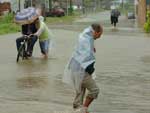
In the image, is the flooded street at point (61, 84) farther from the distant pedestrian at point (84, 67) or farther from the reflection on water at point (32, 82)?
→ the distant pedestrian at point (84, 67)

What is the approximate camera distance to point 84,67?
9992 mm

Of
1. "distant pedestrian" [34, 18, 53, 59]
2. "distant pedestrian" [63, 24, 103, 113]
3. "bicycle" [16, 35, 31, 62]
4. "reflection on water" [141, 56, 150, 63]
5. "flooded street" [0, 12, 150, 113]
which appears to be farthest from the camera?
"distant pedestrian" [34, 18, 53, 59]

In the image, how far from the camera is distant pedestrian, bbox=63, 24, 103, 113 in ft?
32.7

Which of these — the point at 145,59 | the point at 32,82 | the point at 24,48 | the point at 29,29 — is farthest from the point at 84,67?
the point at 145,59

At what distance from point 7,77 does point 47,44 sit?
5.68m

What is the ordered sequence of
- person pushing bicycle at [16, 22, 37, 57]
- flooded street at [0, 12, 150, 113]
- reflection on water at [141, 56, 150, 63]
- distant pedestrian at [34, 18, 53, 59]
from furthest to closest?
distant pedestrian at [34, 18, 53, 59], person pushing bicycle at [16, 22, 37, 57], reflection on water at [141, 56, 150, 63], flooded street at [0, 12, 150, 113]

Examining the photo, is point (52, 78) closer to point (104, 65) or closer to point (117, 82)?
point (117, 82)

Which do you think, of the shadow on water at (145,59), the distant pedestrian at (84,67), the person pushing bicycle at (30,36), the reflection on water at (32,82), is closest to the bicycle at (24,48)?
the person pushing bicycle at (30,36)

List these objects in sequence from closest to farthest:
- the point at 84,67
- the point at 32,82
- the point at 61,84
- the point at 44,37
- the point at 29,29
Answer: the point at 84,67 → the point at 61,84 → the point at 32,82 → the point at 29,29 → the point at 44,37

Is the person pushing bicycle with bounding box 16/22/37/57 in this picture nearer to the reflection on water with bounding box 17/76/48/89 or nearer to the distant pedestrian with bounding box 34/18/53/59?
the distant pedestrian with bounding box 34/18/53/59

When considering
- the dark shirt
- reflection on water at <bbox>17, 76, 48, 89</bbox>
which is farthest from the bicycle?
reflection on water at <bbox>17, 76, 48, 89</bbox>

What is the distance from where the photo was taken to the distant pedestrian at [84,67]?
32.7ft

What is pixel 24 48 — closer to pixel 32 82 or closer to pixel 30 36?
pixel 30 36

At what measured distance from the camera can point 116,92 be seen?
12750 millimetres
